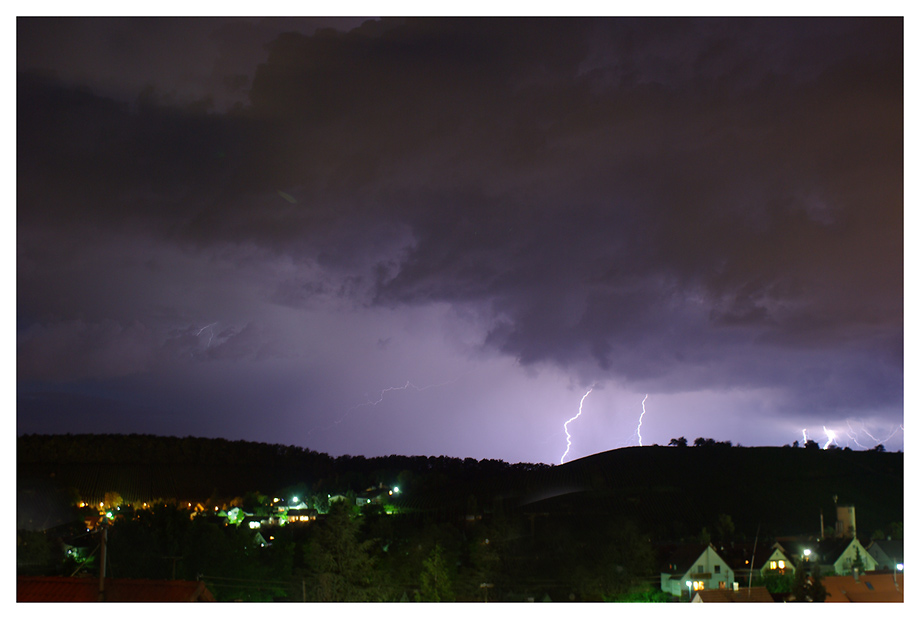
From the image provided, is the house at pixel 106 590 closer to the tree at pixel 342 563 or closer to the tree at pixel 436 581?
the tree at pixel 342 563

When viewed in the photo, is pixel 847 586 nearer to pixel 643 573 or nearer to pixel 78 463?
pixel 643 573

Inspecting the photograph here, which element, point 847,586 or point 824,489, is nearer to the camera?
point 847,586

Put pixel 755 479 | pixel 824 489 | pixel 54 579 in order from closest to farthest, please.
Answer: pixel 54 579
pixel 824 489
pixel 755 479

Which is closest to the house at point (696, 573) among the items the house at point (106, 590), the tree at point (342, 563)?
the tree at point (342, 563)

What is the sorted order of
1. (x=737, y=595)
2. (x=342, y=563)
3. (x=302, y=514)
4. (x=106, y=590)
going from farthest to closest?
(x=302, y=514)
(x=342, y=563)
(x=737, y=595)
(x=106, y=590)

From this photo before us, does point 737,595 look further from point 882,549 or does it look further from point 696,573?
point 882,549

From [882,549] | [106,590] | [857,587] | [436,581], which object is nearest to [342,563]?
[436,581]
